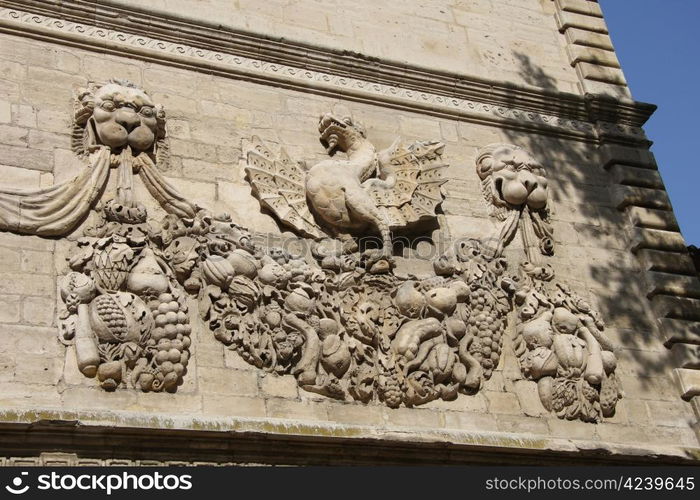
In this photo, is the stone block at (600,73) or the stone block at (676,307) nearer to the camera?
the stone block at (676,307)

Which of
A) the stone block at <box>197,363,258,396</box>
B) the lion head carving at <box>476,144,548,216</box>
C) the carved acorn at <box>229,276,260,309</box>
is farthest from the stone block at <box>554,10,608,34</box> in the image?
Result: the stone block at <box>197,363,258,396</box>

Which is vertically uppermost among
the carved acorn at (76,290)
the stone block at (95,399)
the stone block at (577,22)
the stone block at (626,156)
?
the stone block at (577,22)

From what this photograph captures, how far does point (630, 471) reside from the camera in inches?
273

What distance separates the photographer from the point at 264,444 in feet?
20.1

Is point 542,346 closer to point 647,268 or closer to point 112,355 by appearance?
point 647,268

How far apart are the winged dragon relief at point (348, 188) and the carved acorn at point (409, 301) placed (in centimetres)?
20

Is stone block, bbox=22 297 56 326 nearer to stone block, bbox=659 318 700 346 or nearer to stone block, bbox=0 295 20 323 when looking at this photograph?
stone block, bbox=0 295 20 323

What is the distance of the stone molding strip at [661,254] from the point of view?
8.01 meters

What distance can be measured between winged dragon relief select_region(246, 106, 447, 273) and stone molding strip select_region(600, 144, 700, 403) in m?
1.85

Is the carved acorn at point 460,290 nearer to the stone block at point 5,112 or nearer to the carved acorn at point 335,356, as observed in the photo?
the carved acorn at point 335,356

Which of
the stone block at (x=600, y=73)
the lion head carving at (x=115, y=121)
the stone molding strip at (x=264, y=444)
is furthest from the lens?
the stone block at (x=600, y=73)

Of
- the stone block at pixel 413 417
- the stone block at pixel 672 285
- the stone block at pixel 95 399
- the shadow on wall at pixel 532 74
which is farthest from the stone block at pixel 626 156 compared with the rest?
the stone block at pixel 95 399

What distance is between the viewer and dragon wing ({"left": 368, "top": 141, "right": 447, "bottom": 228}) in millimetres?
7465

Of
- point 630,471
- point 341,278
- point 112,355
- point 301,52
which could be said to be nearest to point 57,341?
point 112,355
